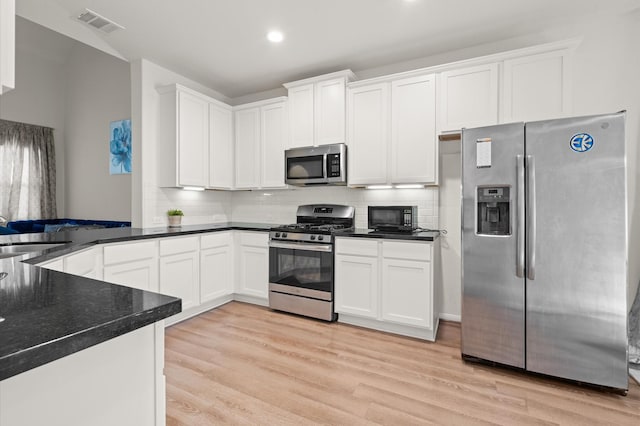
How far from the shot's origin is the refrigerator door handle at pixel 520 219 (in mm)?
2256

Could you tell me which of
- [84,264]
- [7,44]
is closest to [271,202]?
[84,264]

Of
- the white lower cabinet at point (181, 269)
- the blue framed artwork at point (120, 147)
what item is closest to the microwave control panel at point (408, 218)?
the white lower cabinet at point (181, 269)

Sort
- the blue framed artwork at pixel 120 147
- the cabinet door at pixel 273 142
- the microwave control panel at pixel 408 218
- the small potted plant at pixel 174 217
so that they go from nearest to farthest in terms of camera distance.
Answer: the microwave control panel at pixel 408 218 < the small potted plant at pixel 174 217 < the cabinet door at pixel 273 142 < the blue framed artwork at pixel 120 147

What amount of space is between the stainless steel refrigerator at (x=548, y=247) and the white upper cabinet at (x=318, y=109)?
1451 millimetres

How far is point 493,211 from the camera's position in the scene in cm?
240

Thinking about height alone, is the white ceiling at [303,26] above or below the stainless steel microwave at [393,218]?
above

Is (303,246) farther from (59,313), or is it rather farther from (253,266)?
(59,313)

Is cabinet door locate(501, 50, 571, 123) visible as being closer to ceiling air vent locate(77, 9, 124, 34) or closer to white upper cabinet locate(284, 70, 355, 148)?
white upper cabinet locate(284, 70, 355, 148)

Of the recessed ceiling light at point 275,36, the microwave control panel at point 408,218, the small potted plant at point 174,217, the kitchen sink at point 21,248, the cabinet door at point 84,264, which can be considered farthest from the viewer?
the small potted plant at point 174,217

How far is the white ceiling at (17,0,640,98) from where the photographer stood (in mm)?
2562

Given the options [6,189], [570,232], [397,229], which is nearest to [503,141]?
[570,232]

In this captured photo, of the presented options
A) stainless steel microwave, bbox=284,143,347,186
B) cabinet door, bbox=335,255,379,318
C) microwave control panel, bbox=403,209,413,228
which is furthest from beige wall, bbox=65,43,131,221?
microwave control panel, bbox=403,209,413,228

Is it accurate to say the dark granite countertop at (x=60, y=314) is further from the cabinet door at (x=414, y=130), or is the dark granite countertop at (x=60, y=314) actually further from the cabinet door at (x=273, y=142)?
the cabinet door at (x=273, y=142)

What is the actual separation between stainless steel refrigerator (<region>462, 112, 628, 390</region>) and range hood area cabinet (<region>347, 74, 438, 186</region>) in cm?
62
